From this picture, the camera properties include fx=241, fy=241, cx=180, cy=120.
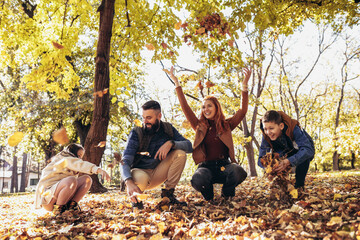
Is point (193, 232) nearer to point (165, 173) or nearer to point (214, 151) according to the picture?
point (165, 173)

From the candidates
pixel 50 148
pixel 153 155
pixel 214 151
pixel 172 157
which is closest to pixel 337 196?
pixel 214 151

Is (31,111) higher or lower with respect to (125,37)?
lower

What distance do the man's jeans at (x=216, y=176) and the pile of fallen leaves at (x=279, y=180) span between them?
518mm

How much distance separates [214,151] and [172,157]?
2.06 ft

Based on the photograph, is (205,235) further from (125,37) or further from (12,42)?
(12,42)

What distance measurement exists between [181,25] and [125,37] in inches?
64.8

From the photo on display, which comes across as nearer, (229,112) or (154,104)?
(154,104)

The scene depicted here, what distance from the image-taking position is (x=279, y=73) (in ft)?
62.5

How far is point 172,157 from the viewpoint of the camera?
339cm

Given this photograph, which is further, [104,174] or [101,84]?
[101,84]

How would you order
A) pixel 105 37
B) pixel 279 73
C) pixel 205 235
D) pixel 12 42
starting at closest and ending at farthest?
pixel 205 235
pixel 105 37
pixel 12 42
pixel 279 73

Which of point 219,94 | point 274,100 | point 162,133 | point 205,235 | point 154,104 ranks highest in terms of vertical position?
point 274,100

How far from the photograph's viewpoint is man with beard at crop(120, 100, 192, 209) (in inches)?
129

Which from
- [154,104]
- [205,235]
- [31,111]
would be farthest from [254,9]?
[31,111]
